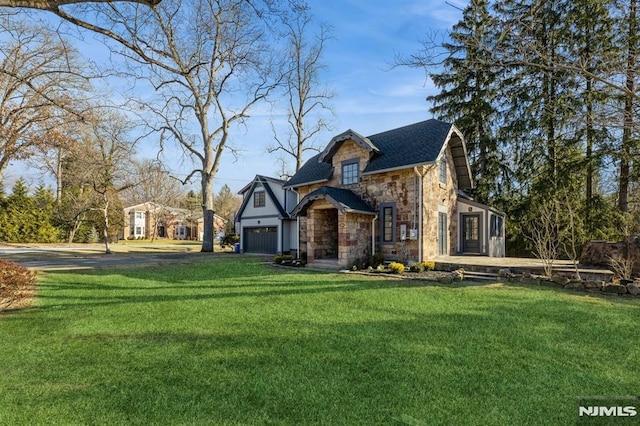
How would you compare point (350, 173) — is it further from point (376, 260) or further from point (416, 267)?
point (416, 267)

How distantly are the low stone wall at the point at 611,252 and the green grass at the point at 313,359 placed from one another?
3.30 m

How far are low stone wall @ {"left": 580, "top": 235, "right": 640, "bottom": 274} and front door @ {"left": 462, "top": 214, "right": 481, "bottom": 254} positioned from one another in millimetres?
4703

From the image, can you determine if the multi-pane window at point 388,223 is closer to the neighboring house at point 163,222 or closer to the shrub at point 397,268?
the shrub at point 397,268

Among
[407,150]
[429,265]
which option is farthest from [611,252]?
[407,150]

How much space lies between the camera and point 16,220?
94.9 ft

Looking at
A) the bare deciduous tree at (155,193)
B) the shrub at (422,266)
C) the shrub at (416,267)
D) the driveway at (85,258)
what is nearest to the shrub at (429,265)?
the shrub at (422,266)

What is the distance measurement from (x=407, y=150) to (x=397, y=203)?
233 centimetres

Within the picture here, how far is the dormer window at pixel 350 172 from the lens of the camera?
51.2ft

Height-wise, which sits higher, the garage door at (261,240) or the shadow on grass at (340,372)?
the garage door at (261,240)

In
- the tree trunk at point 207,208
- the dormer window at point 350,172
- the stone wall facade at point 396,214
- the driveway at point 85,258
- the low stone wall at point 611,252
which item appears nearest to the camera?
the low stone wall at point 611,252

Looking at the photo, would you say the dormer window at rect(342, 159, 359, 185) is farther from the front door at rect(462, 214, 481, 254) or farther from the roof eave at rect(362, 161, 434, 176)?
the front door at rect(462, 214, 481, 254)

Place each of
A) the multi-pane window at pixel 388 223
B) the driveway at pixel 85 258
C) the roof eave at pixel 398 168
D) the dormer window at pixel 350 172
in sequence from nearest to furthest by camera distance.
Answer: the roof eave at pixel 398 168, the multi-pane window at pixel 388 223, the driveway at pixel 85 258, the dormer window at pixel 350 172

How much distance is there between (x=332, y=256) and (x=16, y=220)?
29.9 m

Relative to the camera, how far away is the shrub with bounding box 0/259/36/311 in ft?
22.1
